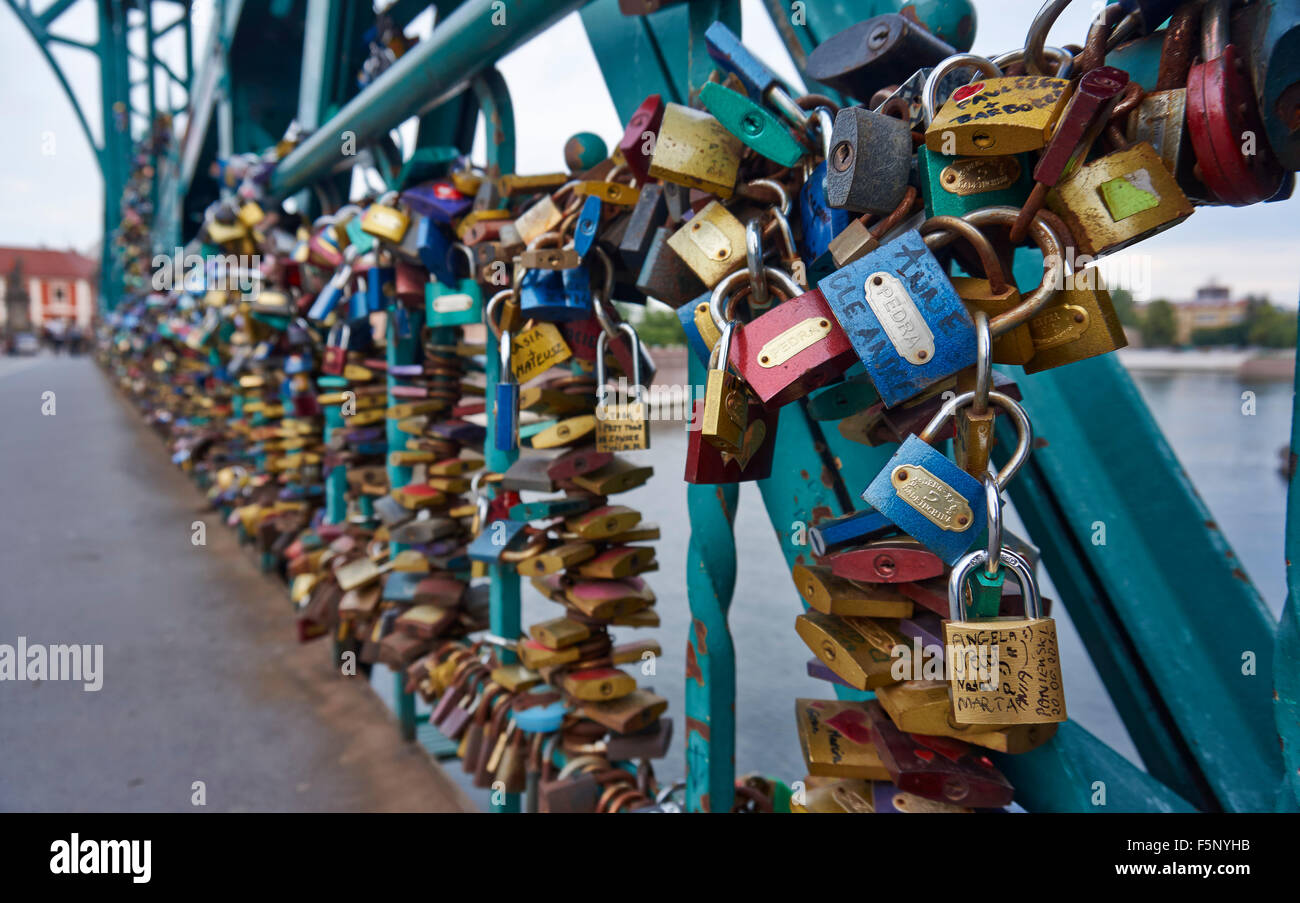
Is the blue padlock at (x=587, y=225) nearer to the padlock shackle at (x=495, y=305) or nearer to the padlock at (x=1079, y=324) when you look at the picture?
the padlock shackle at (x=495, y=305)

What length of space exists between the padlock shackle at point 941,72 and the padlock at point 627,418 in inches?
15.3

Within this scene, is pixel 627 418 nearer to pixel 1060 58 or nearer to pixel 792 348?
pixel 792 348

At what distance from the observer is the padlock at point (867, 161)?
1.63 ft

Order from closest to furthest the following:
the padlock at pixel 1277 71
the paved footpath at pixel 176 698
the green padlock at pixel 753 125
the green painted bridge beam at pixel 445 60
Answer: the padlock at pixel 1277 71
the green padlock at pixel 753 125
the green painted bridge beam at pixel 445 60
the paved footpath at pixel 176 698

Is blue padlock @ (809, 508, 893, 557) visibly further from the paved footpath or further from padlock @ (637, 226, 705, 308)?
the paved footpath

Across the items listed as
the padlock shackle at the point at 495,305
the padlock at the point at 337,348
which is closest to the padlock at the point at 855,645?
the padlock shackle at the point at 495,305

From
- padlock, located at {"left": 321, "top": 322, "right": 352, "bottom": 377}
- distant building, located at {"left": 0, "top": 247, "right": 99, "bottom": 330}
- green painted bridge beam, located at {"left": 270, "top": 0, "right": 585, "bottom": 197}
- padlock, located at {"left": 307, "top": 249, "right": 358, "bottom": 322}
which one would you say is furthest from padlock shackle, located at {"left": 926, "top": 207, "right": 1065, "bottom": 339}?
distant building, located at {"left": 0, "top": 247, "right": 99, "bottom": 330}

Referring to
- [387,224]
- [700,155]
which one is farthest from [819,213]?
[387,224]

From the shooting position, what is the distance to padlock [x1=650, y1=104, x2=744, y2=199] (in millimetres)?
629

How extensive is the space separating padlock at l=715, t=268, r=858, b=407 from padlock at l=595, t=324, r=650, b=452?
29cm

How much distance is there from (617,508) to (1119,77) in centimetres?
76

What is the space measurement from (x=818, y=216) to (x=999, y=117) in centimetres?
17

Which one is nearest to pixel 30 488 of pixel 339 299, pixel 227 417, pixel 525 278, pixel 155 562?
pixel 227 417
